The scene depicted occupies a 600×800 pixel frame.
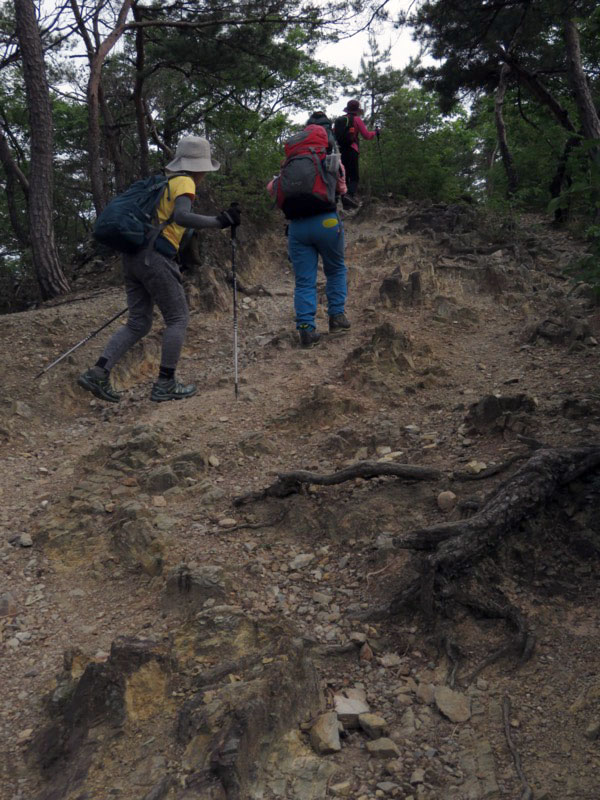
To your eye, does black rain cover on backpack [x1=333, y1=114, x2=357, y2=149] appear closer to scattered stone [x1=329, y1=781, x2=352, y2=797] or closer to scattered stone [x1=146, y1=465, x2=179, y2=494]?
A: scattered stone [x1=146, y1=465, x2=179, y2=494]

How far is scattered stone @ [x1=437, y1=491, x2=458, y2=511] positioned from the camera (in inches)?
141

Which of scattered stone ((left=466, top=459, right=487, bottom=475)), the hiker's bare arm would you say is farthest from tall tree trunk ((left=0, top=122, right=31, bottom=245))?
scattered stone ((left=466, top=459, right=487, bottom=475))

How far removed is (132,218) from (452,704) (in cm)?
437

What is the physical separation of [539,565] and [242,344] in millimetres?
5247

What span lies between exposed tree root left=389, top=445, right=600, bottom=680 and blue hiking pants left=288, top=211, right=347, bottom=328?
12.6 feet

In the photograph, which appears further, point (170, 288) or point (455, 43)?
point (455, 43)

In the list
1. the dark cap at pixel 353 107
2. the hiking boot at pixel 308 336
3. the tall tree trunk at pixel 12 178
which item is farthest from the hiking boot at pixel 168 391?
the tall tree trunk at pixel 12 178

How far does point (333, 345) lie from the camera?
6984 mm

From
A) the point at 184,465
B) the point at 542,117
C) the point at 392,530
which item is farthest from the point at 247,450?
the point at 542,117

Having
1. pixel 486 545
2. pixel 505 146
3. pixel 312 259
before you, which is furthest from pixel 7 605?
pixel 505 146

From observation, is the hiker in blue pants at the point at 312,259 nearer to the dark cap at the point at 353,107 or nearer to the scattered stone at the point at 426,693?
the scattered stone at the point at 426,693

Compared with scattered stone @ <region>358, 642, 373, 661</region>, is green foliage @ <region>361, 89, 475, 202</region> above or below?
above

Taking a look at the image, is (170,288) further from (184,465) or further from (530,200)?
(530,200)

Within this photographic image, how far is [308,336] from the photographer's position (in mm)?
6941
